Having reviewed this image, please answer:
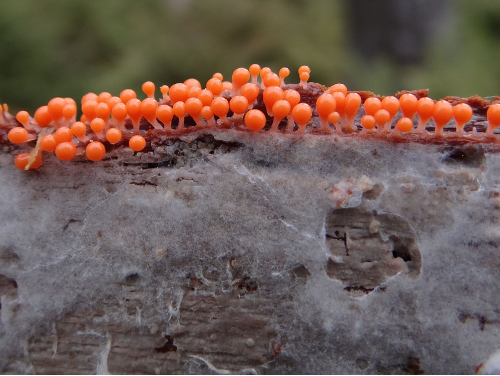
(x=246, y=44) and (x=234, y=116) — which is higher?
(x=246, y=44)

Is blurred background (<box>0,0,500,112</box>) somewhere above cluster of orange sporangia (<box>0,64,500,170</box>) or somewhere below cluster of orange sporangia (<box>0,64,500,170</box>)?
above

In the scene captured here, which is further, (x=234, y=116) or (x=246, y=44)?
(x=246, y=44)

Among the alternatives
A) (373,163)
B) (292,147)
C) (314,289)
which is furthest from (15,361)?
(373,163)

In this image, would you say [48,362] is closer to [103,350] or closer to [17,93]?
[103,350]

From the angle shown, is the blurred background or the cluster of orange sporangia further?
the blurred background
